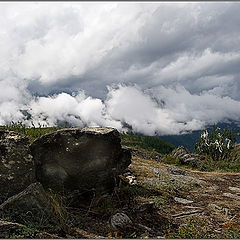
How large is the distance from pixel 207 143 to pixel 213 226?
2675 cm

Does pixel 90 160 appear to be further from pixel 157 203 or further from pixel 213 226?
pixel 213 226

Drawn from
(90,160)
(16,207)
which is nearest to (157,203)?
(90,160)

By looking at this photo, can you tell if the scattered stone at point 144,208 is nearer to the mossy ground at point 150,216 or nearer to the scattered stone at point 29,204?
the mossy ground at point 150,216

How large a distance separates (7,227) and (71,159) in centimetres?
311

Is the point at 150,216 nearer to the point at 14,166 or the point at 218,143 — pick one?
the point at 14,166

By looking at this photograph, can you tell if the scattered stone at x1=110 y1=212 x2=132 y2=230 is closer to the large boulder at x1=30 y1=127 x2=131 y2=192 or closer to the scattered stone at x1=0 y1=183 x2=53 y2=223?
the scattered stone at x1=0 y1=183 x2=53 y2=223

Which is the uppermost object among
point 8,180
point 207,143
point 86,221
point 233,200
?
point 8,180

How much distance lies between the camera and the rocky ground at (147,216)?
6.20m

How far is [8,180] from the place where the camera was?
25.1 ft

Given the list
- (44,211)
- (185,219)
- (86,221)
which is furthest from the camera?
(185,219)

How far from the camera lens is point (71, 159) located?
27.9 ft

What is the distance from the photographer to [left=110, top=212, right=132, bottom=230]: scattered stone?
21.9 feet

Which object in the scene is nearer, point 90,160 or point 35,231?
point 35,231

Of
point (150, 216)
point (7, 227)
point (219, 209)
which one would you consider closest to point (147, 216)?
point (150, 216)
